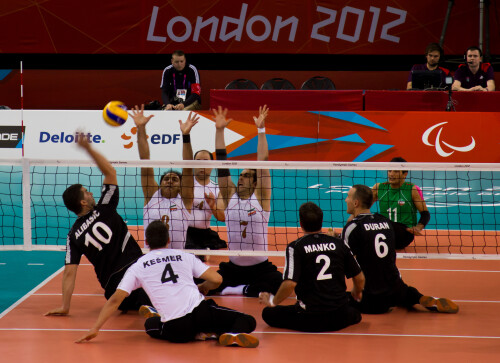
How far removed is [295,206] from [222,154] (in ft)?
19.7

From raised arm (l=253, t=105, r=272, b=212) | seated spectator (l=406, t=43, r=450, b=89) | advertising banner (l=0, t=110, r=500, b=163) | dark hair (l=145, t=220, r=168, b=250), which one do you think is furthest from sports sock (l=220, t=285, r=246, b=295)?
seated spectator (l=406, t=43, r=450, b=89)

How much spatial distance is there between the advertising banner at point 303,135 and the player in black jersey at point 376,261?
904 centimetres

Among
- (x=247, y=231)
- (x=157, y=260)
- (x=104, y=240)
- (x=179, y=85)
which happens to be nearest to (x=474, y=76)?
(x=179, y=85)

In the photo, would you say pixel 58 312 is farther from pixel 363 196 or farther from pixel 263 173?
pixel 363 196

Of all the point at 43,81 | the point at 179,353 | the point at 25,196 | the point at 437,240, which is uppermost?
the point at 43,81

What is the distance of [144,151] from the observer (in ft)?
28.9

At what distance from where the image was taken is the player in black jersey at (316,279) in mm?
7051

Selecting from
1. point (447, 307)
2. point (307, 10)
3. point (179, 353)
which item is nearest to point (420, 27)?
point (307, 10)

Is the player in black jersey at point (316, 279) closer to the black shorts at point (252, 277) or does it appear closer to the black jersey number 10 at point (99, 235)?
the black shorts at point (252, 277)

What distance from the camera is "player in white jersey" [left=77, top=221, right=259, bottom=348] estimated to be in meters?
6.74

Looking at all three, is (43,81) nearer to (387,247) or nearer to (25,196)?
(25,196)

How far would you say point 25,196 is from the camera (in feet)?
28.8

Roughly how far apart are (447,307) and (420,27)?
17.4m

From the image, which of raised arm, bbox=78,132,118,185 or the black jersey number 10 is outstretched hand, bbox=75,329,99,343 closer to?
the black jersey number 10
